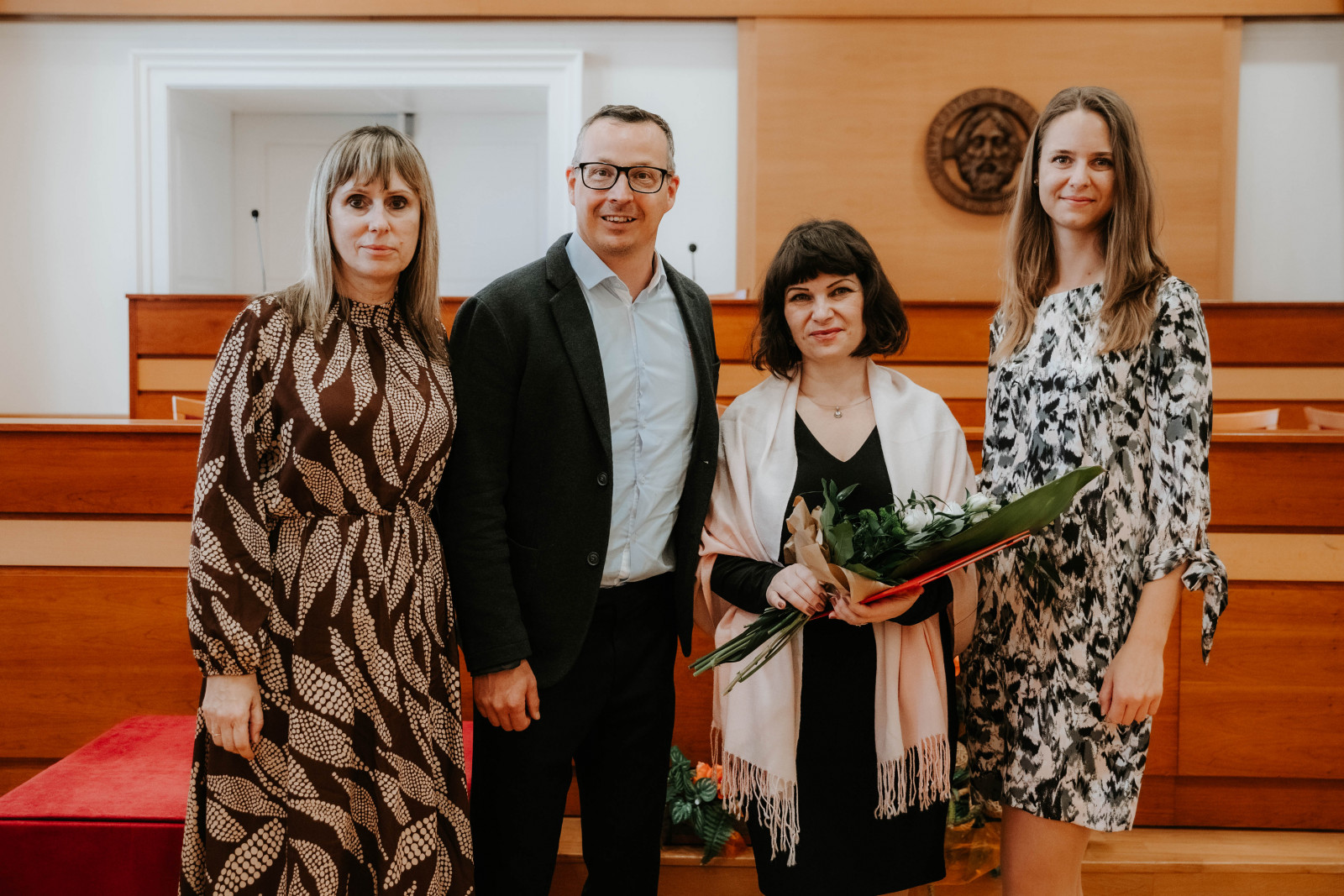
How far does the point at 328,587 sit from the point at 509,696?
0.34m

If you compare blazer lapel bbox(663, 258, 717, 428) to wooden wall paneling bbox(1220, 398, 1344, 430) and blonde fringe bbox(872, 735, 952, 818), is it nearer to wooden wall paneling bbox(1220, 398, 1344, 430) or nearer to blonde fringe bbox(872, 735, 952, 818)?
blonde fringe bbox(872, 735, 952, 818)

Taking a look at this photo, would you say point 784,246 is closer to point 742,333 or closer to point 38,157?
point 742,333

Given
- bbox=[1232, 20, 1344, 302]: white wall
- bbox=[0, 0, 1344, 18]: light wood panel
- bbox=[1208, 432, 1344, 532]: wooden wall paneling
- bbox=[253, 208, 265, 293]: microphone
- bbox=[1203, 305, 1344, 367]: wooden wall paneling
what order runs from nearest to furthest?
bbox=[1208, 432, 1344, 532]: wooden wall paneling
bbox=[1203, 305, 1344, 367]: wooden wall paneling
bbox=[0, 0, 1344, 18]: light wood panel
bbox=[1232, 20, 1344, 302]: white wall
bbox=[253, 208, 265, 293]: microphone

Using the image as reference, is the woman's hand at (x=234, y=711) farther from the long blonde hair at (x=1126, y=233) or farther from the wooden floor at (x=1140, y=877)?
the long blonde hair at (x=1126, y=233)

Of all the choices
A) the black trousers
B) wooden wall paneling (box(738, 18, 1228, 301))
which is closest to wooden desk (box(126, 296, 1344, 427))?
wooden wall paneling (box(738, 18, 1228, 301))

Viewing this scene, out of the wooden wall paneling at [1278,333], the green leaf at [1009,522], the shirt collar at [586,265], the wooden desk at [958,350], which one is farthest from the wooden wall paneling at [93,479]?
the wooden wall paneling at [1278,333]

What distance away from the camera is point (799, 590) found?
140 cm

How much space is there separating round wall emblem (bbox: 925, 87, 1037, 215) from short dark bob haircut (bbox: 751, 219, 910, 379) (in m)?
4.27

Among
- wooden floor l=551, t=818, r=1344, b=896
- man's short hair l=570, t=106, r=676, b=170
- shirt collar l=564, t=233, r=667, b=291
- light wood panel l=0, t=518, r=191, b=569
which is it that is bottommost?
wooden floor l=551, t=818, r=1344, b=896

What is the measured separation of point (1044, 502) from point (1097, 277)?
1.72 ft

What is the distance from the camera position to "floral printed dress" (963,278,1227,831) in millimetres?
1420

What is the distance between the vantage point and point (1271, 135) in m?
5.62

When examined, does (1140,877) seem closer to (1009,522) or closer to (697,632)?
(697,632)

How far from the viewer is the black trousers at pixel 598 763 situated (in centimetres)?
156
